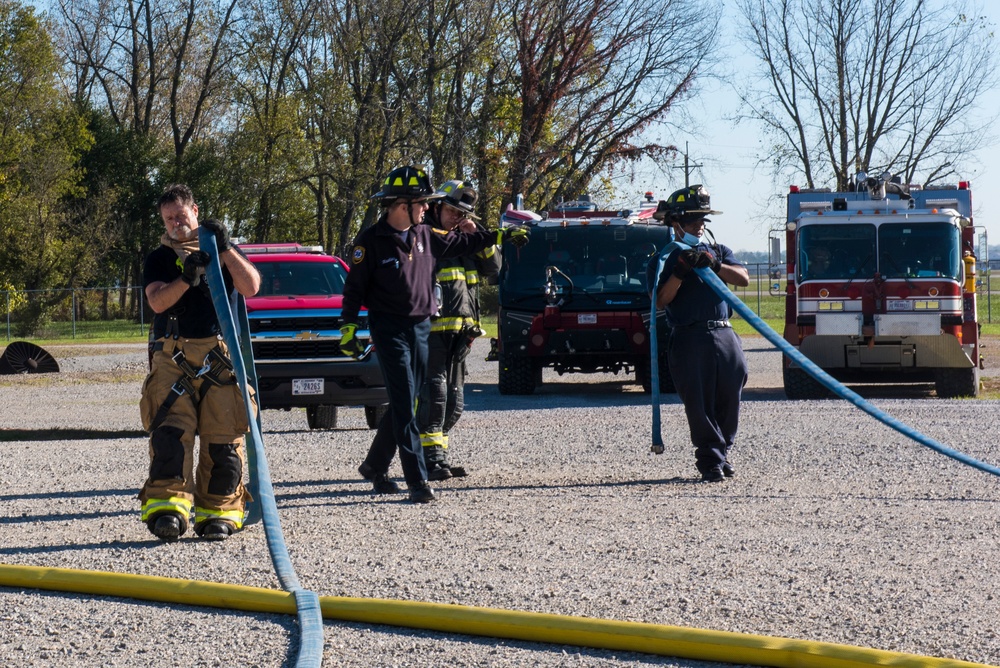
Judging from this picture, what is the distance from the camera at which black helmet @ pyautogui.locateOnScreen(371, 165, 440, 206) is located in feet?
24.7

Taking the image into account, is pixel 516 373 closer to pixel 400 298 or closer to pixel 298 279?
pixel 298 279

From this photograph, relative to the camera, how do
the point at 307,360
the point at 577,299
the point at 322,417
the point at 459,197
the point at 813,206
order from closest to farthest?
the point at 459,197 → the point at 307,360 → the point at 322,417 → the point at 577,299 → the point at 813,206

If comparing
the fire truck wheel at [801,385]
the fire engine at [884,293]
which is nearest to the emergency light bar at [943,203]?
the fire engine at [884,293]

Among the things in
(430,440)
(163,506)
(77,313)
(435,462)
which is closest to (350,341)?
(430,440)

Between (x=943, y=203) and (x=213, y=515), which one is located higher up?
(x=943, y=203)

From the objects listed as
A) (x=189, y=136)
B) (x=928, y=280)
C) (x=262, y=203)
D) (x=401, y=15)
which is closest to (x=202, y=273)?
(x=928, y=280)

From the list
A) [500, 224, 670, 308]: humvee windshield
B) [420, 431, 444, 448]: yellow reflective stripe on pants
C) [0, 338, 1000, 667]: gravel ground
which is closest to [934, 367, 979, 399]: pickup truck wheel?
[500, 224, 670, 308]: humvee windshield

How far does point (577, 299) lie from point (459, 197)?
8.41 meters

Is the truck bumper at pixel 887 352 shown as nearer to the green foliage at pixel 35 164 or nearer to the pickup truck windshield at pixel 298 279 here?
the pickup truck windshield at pixel 298 279

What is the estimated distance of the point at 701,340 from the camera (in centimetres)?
832

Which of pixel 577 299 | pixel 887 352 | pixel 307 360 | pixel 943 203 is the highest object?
pixel 943 203

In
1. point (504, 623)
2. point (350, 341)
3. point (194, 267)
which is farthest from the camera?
point (350, 341)

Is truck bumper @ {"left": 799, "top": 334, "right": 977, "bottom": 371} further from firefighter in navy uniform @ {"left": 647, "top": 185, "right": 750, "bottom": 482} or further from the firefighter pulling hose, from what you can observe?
firefighter in navy uniform @ {"left": 647, "top": 185, "right": 750, "bottom": 482}

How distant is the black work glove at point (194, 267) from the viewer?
6.20m
